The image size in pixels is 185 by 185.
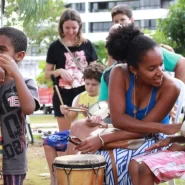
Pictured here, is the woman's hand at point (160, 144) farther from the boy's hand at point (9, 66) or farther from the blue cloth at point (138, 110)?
the boy's hand at point (9, 66)

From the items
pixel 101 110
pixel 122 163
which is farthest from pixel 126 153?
pixel 101 110

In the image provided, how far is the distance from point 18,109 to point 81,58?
114 inches

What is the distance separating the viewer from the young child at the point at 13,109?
412 cm

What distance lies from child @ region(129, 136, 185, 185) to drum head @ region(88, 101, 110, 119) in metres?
0.92

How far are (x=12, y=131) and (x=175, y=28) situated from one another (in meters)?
19.9

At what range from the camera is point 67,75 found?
270 inches

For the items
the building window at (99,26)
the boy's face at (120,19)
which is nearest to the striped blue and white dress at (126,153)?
the boy's face at (120,19)

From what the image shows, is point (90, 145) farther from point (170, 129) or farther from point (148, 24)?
point (148, 24)

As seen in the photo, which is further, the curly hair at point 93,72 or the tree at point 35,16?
the tree at point 35,16

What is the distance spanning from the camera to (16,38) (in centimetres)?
442

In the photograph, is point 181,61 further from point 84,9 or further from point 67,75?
A: point 84,9

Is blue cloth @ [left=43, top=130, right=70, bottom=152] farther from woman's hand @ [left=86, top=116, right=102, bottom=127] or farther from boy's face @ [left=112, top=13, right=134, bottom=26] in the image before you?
boy's face @ [left=112, top=13, right=134, bottom=26]

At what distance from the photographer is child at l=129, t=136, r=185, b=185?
4.01 meters

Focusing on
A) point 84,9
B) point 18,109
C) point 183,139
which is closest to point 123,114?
point 183,139
